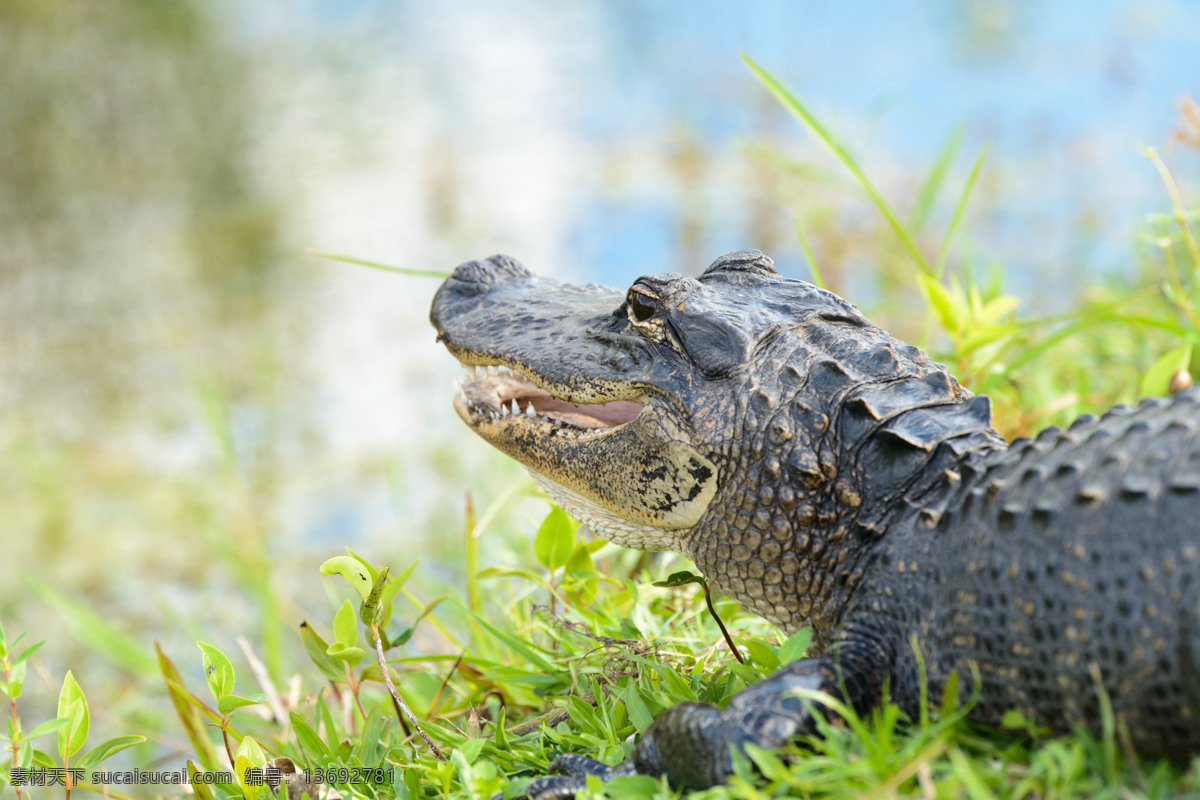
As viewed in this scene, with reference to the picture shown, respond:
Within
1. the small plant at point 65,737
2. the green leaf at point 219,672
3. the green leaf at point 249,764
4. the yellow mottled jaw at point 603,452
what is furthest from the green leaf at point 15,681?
the yellow mottled jaw at point 603,452

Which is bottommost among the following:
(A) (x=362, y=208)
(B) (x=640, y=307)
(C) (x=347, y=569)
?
(C) (x=347, y=569)

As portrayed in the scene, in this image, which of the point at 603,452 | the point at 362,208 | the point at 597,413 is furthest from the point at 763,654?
the point at 362,208

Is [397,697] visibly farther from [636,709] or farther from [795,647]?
[795,647]

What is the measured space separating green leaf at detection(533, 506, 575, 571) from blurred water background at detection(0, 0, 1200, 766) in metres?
1.72

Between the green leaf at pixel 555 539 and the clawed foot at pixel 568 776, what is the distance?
2.46 ft

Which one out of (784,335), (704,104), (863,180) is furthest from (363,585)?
(704,104)

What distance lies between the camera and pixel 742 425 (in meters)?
2.20

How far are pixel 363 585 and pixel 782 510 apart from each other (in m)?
0.95

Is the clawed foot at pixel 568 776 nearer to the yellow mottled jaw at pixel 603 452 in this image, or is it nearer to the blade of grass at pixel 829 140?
the yellow mottled jaw at pixel 603 452

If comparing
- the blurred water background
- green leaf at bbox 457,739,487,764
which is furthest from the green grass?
the blurred water background

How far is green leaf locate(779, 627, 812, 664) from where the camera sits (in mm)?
1982

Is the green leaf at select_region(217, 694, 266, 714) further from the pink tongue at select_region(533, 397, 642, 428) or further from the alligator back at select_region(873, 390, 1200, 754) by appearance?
the alligator back at select_region(873, 390, 1200, 754)

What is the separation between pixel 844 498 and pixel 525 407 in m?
1.00

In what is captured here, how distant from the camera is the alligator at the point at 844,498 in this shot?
5.31 feet
